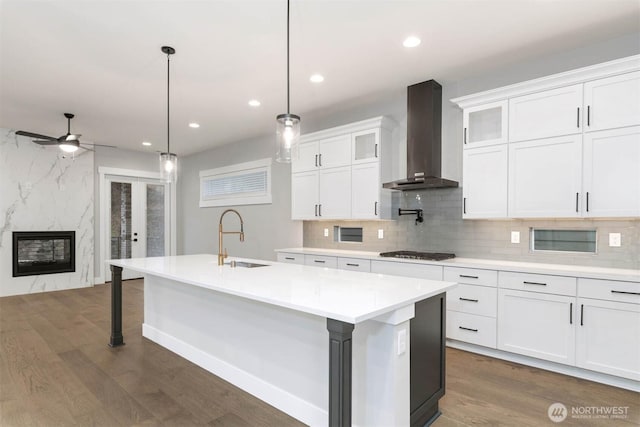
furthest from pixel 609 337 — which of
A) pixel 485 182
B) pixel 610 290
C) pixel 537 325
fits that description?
pixel 485 182

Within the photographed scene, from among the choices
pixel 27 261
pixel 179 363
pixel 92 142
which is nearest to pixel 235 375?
pixel 179 363

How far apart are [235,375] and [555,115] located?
11.2 feet

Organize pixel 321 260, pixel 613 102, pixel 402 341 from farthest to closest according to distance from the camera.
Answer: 1. pixel 321 260
2. pixel 613 102
3. pixel 402 341

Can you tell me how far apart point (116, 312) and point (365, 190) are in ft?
9.88

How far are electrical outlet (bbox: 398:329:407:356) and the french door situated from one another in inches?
276

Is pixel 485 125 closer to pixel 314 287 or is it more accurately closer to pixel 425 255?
pixel 425 255

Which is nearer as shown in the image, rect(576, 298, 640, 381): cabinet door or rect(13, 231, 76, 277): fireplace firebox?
rect(576, 298, 640, 381): cabinet door

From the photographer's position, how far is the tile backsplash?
300 centimetres

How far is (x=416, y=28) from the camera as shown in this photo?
2.79m

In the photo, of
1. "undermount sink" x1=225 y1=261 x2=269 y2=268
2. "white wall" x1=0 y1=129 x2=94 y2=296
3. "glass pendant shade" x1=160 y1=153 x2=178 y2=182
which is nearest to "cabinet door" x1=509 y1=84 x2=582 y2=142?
"undermount sink" x1=225 y1=261 x2=269 y2=268

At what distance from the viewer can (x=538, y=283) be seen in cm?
297

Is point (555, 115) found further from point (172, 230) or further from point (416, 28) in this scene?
point (172, 230)
